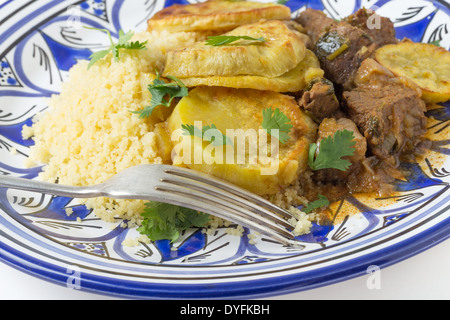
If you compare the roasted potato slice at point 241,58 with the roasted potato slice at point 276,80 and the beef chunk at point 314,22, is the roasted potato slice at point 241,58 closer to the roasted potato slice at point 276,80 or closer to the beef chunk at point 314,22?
the roasted potato slice at point 276,80

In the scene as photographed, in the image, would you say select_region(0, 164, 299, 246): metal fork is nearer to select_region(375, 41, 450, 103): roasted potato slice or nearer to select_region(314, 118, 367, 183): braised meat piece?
select_region(314, 118, 367, 183): braised meat piece

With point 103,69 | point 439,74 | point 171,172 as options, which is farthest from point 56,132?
point 439,74

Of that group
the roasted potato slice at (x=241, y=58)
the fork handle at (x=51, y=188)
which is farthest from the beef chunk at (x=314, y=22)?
the fork handle at (x=51, y=188)

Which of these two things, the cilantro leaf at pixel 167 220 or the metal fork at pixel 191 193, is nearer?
the metal fork at pixel 191 193

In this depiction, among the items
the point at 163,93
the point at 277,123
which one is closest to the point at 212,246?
the point at 277,123

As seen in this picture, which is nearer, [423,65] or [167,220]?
[167,220]

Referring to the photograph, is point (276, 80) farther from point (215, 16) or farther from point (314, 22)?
point (314, 22)

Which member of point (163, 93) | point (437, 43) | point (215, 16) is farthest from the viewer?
point (437, 43)
